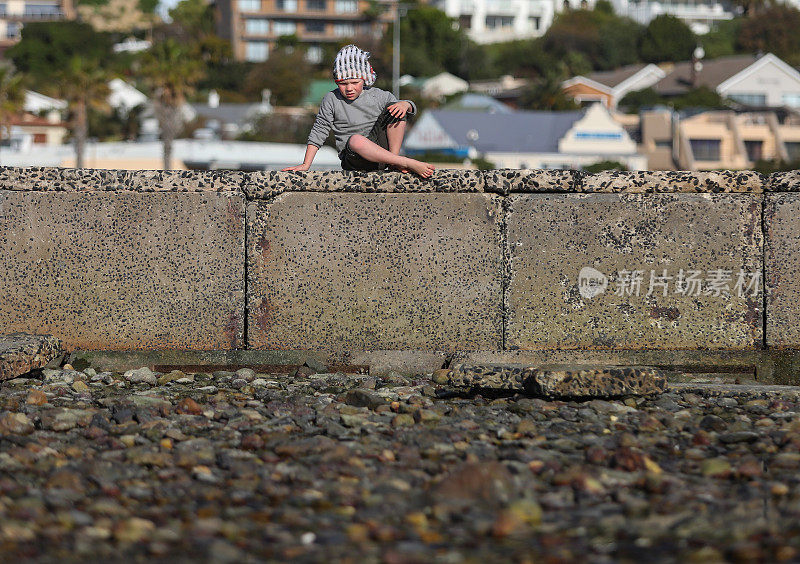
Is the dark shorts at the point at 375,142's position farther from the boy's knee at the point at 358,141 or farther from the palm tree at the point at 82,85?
the palm tree at the point at 82,85

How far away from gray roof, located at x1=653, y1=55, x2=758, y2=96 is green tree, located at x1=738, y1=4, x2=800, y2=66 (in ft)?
49.4

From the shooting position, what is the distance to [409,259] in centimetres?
575

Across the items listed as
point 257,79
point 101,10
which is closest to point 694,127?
point 257,79

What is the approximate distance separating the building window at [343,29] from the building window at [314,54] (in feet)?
7.96

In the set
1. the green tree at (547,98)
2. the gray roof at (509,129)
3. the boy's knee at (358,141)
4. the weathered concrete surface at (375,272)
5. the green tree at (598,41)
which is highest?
the green tree at (598,41)

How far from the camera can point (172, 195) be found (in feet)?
18.8

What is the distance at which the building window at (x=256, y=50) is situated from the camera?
371ft

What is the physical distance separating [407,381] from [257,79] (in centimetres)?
9602

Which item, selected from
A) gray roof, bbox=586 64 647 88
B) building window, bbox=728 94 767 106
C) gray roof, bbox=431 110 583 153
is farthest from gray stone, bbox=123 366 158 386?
gray roof, bbox=586 64 647 88

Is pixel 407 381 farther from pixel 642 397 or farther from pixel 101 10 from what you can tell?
pixel 101 10

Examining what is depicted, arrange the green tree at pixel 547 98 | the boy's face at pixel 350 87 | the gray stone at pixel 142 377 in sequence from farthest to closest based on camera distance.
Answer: the green tree at pixel 547 98
the boy's face at pixel 350 87
the gray stone at pixel 142 377

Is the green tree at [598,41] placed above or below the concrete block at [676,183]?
above

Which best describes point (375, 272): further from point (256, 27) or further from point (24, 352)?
point (256, 27)

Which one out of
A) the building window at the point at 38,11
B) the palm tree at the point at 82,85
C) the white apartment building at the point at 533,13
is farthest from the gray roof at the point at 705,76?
the building window at the point at 38,11
